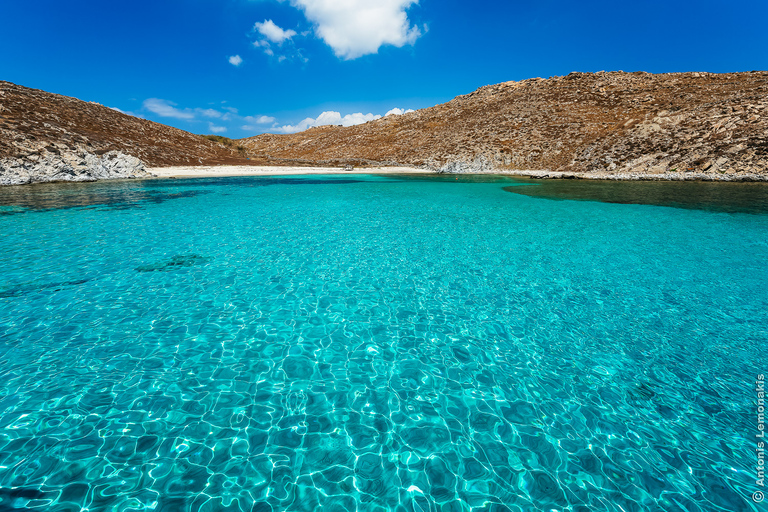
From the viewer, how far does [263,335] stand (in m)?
7.00

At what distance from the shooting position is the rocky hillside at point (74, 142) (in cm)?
3556

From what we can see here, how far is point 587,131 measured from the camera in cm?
5638

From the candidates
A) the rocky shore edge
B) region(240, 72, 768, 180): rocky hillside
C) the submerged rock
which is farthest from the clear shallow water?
region(240, 72, 768, 180): rocky hillside

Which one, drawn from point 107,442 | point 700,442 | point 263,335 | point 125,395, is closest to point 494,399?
point 700,442

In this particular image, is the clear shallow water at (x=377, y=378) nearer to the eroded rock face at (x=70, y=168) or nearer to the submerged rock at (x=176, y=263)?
the submerged rock at (x=176, y=263)

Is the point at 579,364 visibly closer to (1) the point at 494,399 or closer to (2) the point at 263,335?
(1) the point at 494,399

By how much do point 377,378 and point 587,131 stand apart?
67.6 meters

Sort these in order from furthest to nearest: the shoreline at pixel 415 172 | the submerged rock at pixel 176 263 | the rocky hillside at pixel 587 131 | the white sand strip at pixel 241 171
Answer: the white sand strip at pixel 241 171
the rocky hillside at pixel 587 131
the shoreline at pixel 415 172
the submerged rock at pixel 176 263

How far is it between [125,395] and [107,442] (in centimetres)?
98

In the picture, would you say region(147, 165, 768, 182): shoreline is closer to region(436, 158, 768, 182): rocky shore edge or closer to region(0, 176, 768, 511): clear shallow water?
region(436, 158, 768, 182): rocky shore edge

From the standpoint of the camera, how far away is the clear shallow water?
12.8ft

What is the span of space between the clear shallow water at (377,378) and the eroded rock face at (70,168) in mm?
33695

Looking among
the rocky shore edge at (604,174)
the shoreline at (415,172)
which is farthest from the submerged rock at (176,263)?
the rocky shore edge at (604,174)
